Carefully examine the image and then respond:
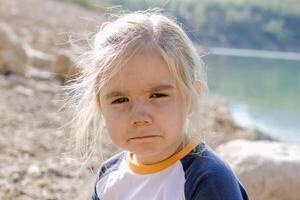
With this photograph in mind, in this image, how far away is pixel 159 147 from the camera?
171cm

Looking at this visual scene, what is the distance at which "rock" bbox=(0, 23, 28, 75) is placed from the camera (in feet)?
23.8

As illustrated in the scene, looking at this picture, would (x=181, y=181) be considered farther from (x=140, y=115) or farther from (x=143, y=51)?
(x=143, y=51)

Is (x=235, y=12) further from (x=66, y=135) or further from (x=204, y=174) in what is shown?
(x=204, y=174)

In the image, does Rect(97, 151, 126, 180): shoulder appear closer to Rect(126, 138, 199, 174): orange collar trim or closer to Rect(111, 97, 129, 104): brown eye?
Rect(126, 138, 199, 174): orange collar trim

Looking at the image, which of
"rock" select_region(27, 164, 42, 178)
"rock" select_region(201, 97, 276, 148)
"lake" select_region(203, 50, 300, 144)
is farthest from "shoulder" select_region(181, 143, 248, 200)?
"lake" select_region(203, 50, 300, 144)

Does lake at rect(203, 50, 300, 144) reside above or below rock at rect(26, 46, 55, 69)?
below

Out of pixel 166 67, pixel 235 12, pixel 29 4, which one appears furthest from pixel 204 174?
pixel 235 12

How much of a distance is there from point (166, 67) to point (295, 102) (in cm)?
1300

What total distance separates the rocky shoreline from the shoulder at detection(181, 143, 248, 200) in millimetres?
485

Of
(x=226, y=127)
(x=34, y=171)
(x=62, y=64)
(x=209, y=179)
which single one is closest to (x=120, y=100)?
(x=209, y=179)

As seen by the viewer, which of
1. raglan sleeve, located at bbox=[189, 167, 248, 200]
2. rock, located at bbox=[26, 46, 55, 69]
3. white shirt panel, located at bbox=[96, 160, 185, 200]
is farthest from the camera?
rock, located at bbox=[26, 46, 55, 69]

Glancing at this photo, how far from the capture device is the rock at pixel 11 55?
23.8 ft

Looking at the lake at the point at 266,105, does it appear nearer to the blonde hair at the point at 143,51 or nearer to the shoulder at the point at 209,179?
the blonde hair at the point at 143,51

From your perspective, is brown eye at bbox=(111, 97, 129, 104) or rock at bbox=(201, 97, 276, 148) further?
rock at bbox=(201, 97, 276, 148)
